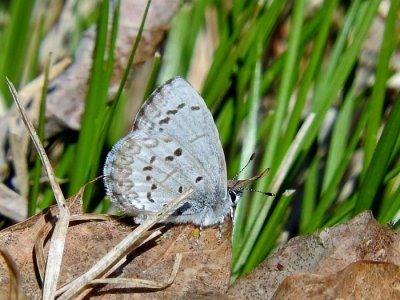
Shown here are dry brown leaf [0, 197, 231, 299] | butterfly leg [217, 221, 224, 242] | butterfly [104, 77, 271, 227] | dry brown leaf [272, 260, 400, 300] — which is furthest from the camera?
butterfly [104, 77, 271, 227]

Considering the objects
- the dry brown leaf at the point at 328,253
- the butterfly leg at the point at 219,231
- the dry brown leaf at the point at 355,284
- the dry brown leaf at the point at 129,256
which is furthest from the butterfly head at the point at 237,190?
the dry brown leaf at the point at 355,284

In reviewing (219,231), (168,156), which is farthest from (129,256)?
(168,156)

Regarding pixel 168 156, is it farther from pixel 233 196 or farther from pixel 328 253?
pixel 328 253

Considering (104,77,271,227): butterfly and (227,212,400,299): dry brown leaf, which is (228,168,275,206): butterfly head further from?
(227,212,400,299): dry brown leaf

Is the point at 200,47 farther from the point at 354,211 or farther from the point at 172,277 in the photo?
the point at 172,277

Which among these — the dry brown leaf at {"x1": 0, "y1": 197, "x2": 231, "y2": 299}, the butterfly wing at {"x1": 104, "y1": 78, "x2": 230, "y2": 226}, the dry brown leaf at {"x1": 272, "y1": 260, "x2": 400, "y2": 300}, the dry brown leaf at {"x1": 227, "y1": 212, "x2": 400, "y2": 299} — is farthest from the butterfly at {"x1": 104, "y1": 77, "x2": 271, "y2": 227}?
the dry brown leaf at {"x1": 272, "y1": 260, "x2": 400, "y2": 300}

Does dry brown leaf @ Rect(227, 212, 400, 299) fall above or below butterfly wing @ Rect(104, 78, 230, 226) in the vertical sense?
below

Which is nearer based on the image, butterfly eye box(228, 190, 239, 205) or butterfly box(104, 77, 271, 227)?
butterfly box(104, 77, 271, 227)
